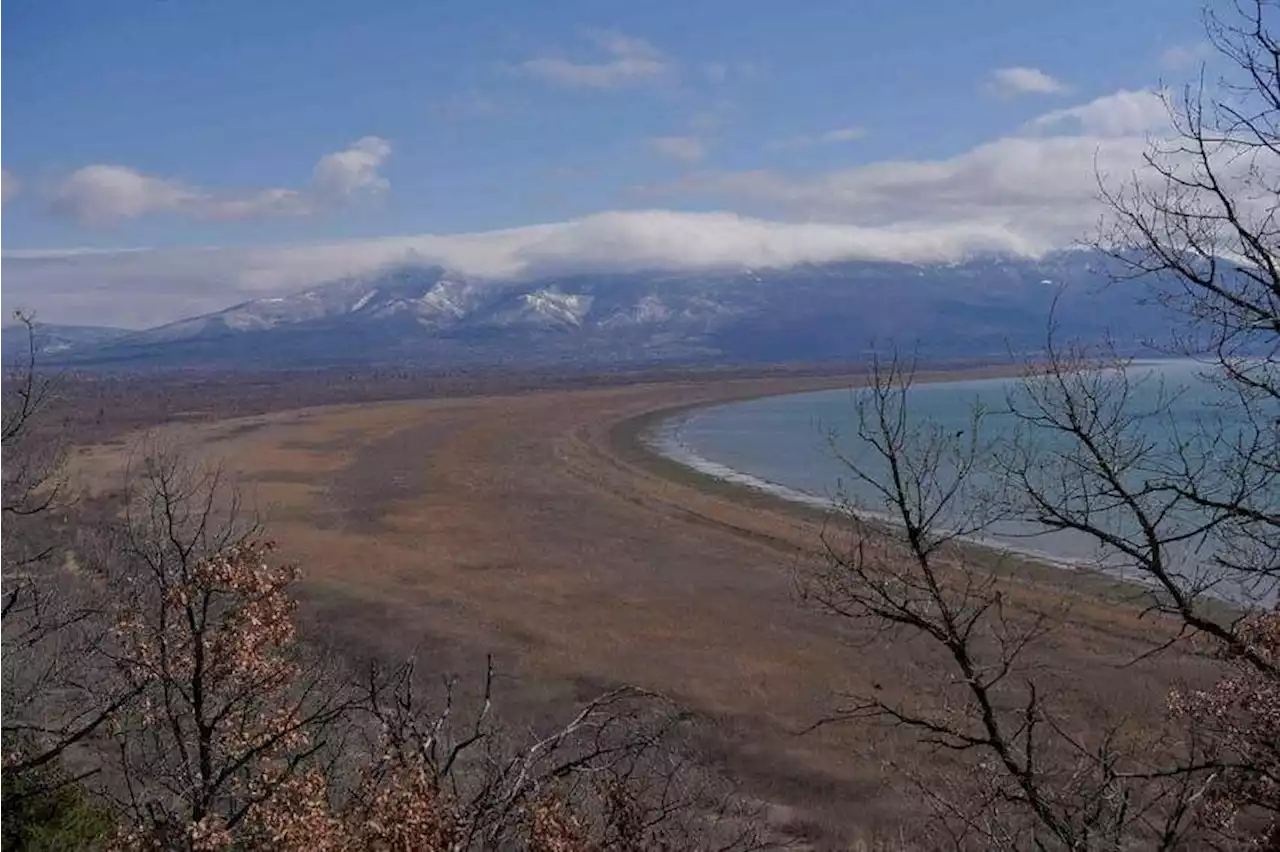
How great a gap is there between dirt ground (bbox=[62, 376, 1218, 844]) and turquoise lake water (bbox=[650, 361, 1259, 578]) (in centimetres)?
313

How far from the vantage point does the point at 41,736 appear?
14258 millimetres

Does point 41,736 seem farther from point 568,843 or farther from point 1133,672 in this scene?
point 1133,672

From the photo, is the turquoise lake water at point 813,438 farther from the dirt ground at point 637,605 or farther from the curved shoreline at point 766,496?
the dirt ground at point 637,605

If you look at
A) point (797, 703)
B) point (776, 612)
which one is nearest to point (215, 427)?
point (776, 612)

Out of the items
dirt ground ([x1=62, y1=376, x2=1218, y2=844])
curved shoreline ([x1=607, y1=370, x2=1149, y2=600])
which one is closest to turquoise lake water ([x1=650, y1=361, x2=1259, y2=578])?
curved shoreline ([x1=607, y1=370, x2=1149, y2=600])

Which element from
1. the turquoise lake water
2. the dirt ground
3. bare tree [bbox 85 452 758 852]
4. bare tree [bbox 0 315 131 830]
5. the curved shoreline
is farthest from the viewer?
the turquoise lake water

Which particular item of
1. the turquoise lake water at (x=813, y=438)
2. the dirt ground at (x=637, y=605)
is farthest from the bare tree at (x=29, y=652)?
the turquoise lake water at (x=813, y=438)

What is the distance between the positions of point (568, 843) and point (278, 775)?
92.0 inches

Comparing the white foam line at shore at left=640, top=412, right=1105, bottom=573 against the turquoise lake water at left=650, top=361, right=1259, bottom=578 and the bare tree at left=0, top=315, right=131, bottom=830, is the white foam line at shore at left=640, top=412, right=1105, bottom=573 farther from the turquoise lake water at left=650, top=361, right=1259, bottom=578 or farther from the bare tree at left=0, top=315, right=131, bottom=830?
the bare tree at left=0, top=315, right=131, bottom=830

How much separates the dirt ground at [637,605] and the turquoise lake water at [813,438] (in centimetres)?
313

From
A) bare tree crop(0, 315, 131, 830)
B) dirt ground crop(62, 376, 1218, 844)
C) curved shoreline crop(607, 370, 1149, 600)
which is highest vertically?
bare tree crop(0, 315, 131, 830)

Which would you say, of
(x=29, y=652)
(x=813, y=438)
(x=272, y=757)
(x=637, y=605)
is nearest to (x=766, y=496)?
(x=637, y=605)

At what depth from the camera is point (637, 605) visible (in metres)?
31.0

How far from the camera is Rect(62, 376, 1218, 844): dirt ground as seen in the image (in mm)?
20750
